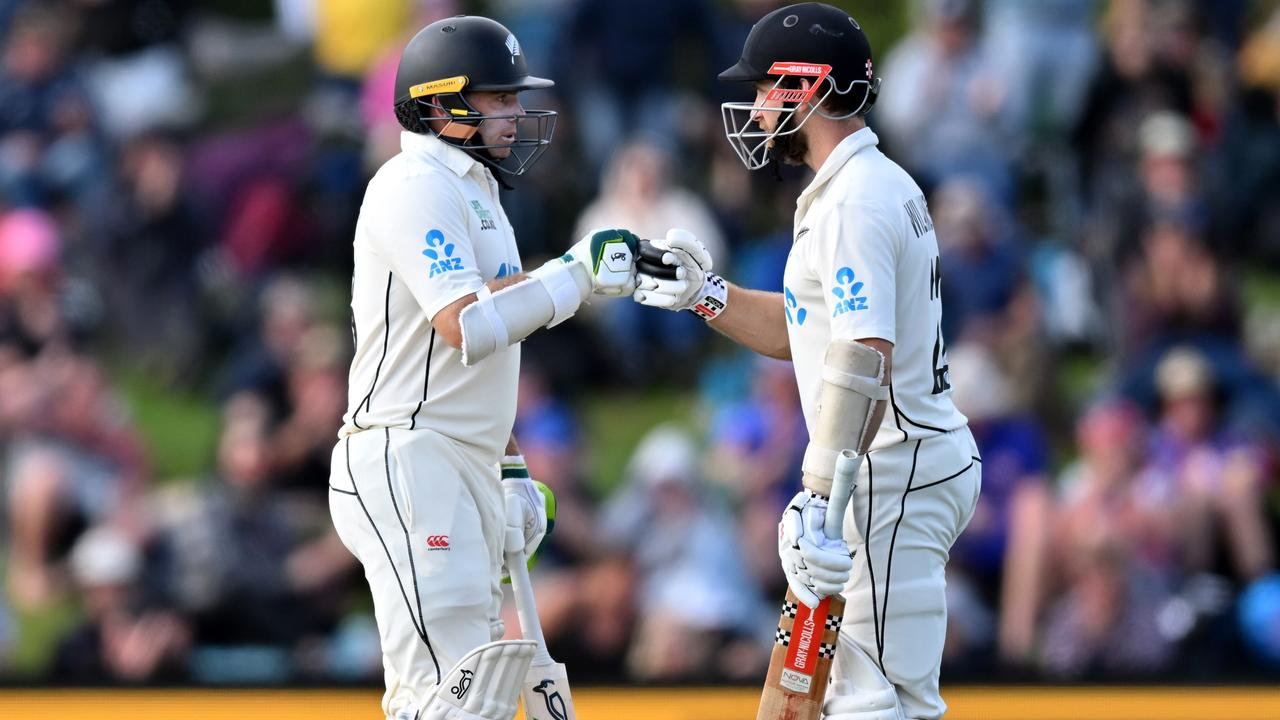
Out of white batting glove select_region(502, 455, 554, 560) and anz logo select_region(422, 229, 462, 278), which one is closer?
anz logo select_region(422, 229, 462, 278)

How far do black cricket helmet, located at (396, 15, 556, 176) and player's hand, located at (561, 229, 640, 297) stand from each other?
311mm

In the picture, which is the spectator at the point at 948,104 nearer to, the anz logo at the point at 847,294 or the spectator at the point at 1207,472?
the spectator at the point at 1207,472

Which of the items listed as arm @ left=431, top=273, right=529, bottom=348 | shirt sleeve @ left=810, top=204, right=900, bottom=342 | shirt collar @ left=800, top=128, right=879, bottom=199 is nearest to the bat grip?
arm @ left=431, top=273, right=529, bottom=348

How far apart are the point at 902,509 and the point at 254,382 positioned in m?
4.82

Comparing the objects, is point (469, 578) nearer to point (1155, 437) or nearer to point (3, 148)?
point (1155, 437)

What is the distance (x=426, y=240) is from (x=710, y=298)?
893 millimetres

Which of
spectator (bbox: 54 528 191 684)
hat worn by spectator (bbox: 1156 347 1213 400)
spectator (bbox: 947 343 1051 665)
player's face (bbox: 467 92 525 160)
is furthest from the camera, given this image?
hat worn by spectator (bbox: 1156 347 1213 400)

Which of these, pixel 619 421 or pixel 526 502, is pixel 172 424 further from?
pixel 526 502

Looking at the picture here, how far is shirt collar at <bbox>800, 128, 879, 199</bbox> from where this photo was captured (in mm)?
4555

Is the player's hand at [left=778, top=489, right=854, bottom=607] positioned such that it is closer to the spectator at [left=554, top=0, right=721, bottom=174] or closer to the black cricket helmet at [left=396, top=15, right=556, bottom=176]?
the black cricket helmet at [left=396, top=15, right=556, bottom=176]

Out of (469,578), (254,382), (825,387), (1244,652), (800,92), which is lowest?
(1244,652)

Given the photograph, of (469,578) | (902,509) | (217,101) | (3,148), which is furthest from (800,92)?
(3,148)

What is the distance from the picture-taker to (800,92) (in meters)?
4.61

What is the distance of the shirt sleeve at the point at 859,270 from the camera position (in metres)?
4.32
